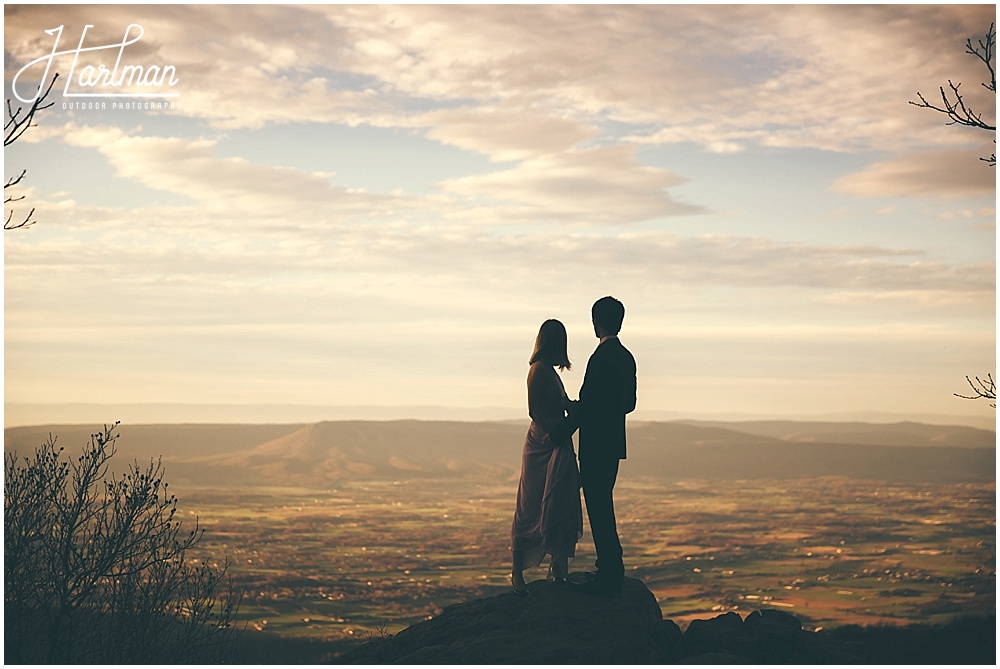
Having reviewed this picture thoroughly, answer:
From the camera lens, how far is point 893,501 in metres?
67.1

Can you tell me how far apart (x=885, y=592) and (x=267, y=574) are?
3069 centimetres

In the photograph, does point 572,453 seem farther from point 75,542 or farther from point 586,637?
point 75,542

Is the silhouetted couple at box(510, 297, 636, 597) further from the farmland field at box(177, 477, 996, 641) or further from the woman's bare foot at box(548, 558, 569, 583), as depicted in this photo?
the farmland field at box(177, 477, 996, 641)

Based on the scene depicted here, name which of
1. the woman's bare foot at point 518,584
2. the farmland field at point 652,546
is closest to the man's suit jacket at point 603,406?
the woman's bare foot at point 518,584

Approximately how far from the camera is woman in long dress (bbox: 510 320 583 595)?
25.9ft

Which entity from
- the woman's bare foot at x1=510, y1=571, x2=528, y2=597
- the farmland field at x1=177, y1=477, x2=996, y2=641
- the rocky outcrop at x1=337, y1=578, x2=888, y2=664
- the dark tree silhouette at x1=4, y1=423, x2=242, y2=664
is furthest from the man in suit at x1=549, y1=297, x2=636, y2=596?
the farmland field at x1=177, y1=477, x2=996, y2=641

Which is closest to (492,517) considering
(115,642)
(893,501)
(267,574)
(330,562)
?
(330,562)

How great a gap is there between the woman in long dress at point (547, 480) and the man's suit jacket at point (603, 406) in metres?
0.20

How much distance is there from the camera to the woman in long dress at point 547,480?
25.9ft

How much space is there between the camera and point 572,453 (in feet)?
27.2

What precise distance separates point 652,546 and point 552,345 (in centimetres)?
4984

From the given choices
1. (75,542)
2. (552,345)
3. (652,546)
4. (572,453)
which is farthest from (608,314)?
(652,546)

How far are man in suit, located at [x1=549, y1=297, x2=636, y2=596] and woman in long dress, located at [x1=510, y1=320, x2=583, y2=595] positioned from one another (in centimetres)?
20

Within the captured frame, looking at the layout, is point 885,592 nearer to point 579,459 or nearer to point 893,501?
point 893,501
